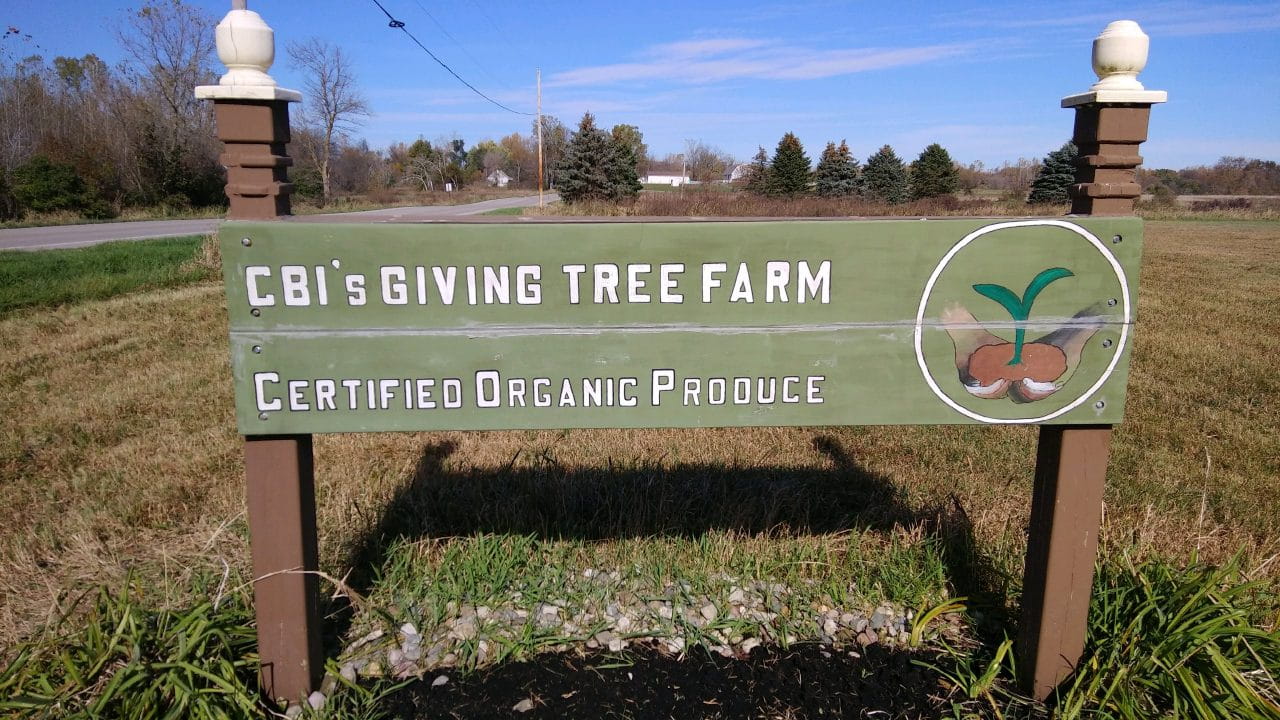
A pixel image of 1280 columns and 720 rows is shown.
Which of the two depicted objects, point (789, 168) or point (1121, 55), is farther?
point (789, 168)

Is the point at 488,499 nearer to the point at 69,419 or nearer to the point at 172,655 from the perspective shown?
the point at 172,655

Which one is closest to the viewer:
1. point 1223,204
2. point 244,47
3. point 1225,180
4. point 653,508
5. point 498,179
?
point 244,47

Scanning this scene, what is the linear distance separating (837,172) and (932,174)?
3.88m

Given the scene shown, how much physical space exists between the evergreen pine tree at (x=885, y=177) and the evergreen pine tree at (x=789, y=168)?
2.93 m

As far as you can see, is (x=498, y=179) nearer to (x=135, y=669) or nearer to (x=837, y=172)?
(x=837, y=172)

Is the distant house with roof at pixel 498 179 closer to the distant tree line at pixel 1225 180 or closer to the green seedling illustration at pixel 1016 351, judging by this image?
the distant tree line at pixel 1225 180

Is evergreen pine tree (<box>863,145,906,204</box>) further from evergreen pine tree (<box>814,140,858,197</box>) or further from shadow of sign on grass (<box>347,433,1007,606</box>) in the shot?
shadow of sign on grass (<box>347,433,1007,606</box>)

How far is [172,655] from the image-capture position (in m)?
2.41

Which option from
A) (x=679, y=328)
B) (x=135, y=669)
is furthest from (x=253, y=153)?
(x=135, y=669)

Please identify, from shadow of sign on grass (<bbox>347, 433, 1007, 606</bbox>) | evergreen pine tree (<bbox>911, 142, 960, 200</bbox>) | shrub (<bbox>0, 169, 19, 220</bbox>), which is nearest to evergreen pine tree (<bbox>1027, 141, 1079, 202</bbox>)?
evergreen pine tree (<bbox>911, 142, 960, 200</bbox>)

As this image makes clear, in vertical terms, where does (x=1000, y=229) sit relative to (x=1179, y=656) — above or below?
above

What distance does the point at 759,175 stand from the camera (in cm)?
3294

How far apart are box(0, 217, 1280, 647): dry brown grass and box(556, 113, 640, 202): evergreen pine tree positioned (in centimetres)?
2775

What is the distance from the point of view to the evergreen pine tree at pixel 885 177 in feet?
107
